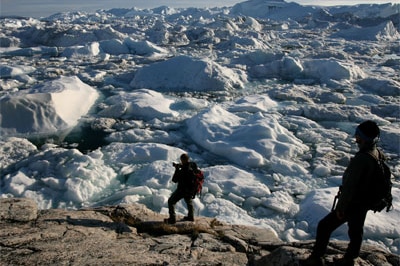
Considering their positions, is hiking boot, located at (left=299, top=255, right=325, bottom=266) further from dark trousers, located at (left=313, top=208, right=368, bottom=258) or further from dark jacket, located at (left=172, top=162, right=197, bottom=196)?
dark jacket, located at (left=172, top=162, right=197, bottom=196)

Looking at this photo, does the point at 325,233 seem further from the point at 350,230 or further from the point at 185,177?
the point at 185,177

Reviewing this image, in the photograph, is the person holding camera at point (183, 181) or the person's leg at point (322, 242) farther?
the person holding camera at point (183, 181)

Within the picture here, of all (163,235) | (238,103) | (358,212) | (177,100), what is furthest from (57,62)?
(358,212)

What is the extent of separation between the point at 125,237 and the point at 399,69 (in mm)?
23663

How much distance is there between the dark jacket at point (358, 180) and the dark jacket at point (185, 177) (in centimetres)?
216

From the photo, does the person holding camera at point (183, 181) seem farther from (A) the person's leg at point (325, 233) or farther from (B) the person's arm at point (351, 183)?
(B) the person's arm at point (351, 183)

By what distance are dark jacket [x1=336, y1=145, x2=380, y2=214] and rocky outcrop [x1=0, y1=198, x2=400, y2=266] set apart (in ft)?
2.15

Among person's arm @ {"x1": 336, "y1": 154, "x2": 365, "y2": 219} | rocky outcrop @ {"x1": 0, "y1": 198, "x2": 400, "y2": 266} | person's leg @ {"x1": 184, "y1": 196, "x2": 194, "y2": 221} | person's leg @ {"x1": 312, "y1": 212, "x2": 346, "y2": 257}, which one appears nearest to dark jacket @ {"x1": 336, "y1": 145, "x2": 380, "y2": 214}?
person's arm @ {"x1": 336, "y1": 154, "x2": 365, "y2": 219}

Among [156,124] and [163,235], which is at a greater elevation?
[163,235]

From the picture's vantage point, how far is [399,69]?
75.3 feet

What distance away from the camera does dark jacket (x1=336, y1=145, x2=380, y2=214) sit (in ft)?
8.86

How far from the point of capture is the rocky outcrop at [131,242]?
11.1 ft

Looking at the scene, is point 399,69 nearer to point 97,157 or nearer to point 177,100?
point 177,100

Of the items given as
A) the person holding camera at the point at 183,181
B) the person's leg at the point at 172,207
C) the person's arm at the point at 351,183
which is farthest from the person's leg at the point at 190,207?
the person's arm at the point at 351,183
